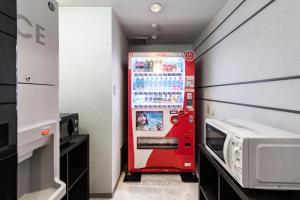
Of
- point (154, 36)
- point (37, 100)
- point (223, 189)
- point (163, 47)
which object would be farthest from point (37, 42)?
point (163, 47)

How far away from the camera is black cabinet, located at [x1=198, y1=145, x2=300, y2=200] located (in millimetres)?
1110

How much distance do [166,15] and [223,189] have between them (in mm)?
2357

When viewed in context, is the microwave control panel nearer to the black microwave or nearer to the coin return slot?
the black microwave

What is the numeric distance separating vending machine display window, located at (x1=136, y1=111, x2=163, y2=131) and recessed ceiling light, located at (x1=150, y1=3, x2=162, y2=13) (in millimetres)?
1481

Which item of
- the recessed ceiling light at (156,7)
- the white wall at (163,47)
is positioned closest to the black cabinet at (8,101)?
the recessed ceiling light at (156,7)

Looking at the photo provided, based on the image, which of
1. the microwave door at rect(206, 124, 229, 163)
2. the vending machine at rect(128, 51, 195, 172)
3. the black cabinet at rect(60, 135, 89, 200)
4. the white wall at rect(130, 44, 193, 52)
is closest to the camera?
the microwave door at rect(206, 124, 229, 163)

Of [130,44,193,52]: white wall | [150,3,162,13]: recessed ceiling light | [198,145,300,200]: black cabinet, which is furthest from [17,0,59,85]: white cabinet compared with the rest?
[130,44,193,52]: white wall

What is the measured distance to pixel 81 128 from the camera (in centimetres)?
281

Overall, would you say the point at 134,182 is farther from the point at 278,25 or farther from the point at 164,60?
the point at 278,25

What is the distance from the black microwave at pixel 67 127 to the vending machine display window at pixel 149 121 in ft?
4.04

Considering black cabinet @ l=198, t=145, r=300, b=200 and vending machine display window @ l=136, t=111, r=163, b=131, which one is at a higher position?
vending machine display window @ l=136, t=111, r=163, b=131

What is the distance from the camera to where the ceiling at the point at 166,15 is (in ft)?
8.59


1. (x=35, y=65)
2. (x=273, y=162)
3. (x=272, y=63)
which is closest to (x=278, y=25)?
(x=272, y=63)

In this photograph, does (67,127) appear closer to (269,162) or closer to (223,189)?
(223,189)
